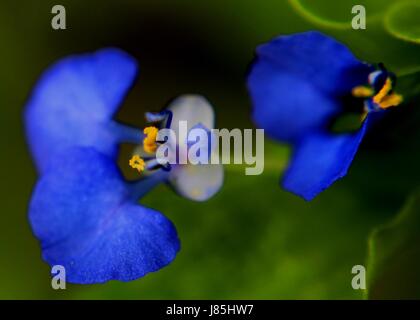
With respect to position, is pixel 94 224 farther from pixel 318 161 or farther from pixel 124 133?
pixel 318 161

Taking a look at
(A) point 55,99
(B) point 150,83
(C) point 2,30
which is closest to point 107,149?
(A) point 55,99

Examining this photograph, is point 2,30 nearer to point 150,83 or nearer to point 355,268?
point 150,83

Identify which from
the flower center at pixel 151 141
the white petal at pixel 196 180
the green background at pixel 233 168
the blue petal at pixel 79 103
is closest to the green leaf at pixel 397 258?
the green background at pixel 233 168

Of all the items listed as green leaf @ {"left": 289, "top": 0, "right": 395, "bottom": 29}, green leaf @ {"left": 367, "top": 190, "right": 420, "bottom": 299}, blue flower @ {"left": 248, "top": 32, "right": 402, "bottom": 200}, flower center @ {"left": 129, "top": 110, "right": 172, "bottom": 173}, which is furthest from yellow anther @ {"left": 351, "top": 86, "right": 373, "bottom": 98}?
flower center @ {"left": 129, "top": 110, "right": 172, "bottom": 173}

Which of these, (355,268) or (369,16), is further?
(355,268)

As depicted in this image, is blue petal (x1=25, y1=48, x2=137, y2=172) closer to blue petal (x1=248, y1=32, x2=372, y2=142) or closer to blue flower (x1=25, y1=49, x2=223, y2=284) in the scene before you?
blue flower (x1=25, y1=49, x2=223, y2=284)

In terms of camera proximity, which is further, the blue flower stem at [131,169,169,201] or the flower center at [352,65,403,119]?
the blue flower stem at [131,169,169,201]

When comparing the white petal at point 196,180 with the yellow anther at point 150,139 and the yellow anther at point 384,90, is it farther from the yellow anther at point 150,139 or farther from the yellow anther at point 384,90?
the yellow anther at point 384,90
